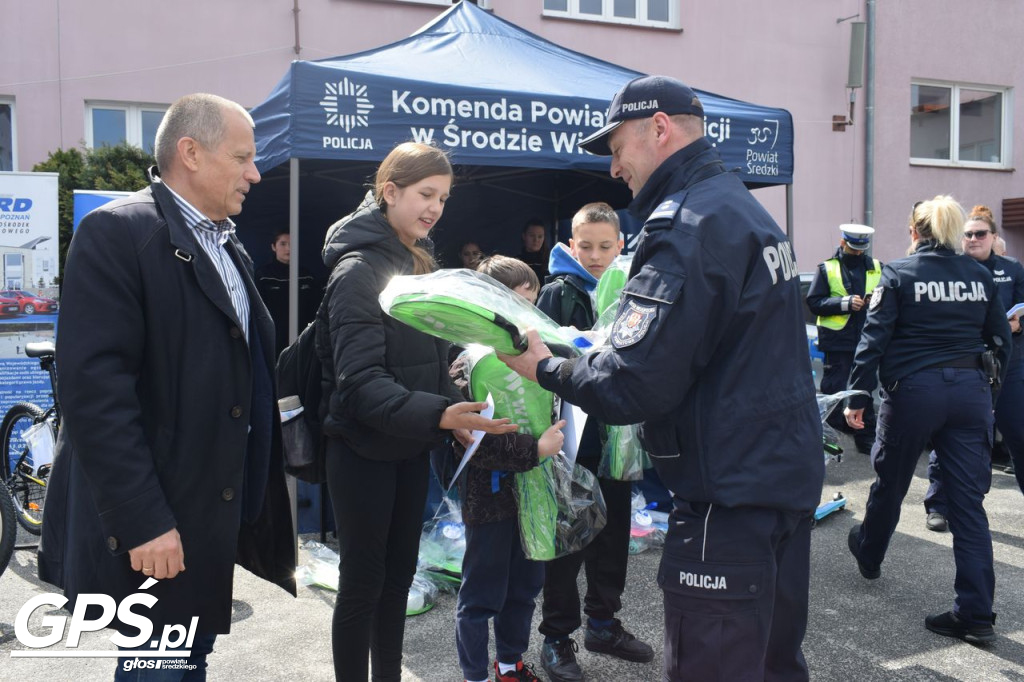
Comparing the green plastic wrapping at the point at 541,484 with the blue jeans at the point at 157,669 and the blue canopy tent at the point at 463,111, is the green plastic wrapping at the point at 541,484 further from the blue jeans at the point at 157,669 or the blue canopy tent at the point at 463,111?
the blue canopy tent at the point at 463,111

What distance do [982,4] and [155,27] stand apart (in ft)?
39.7

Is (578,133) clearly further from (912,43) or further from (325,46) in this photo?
(912,43)

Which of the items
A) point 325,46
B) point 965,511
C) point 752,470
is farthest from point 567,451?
point 325,46

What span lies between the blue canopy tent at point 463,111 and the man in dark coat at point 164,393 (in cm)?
255

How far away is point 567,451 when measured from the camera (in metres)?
2.71

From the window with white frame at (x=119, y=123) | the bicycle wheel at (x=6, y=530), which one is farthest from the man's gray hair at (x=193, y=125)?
the window with white frame at (x=119, y=123)

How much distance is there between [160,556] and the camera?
1.82 meters

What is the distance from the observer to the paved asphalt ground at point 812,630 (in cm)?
338

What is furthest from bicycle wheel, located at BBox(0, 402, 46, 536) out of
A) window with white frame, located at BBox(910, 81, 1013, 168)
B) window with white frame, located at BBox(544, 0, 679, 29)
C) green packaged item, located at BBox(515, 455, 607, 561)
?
window with white frame, located at BBox(910, 81, 1013, 168)

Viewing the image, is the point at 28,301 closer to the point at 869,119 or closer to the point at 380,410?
the point at 380,410

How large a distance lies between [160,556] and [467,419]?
0.84 meters

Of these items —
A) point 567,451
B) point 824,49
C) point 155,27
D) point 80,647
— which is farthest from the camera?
point 824,49

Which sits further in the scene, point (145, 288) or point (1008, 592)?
point (1008, 592)

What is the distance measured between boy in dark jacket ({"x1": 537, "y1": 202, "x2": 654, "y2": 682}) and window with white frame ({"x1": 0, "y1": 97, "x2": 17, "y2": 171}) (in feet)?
30.8
